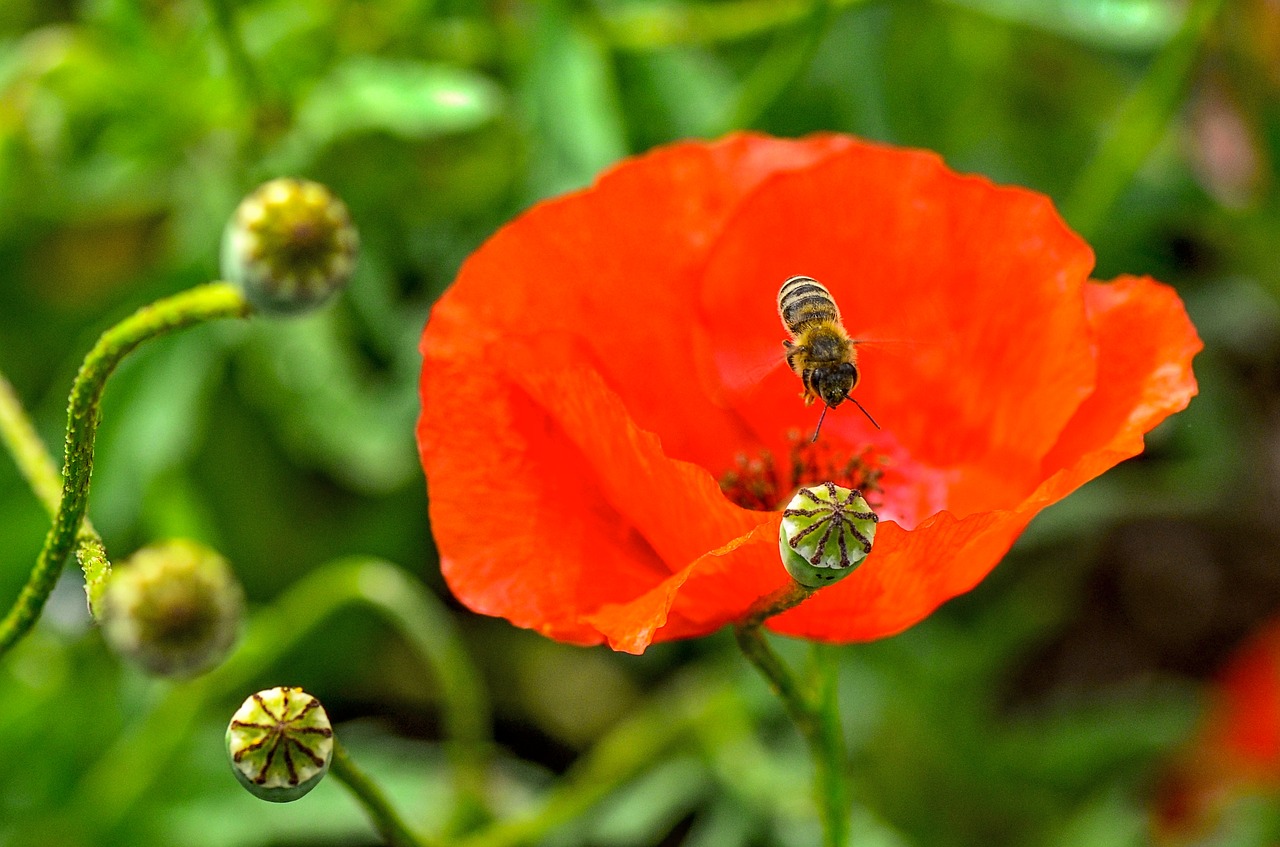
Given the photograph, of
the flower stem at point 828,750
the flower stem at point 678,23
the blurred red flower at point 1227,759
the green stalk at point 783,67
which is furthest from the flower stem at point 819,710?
the blurred red flower at point 1227,759

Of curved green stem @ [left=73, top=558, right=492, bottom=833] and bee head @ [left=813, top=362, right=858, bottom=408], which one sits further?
curved green stem @ [left=73, top=558, right=492, bottom=833]

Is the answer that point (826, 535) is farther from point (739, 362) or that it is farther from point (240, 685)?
point (240, 685)

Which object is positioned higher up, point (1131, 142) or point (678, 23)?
point (678, 23)

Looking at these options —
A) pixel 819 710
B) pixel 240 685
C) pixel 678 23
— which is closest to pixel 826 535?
pixel 819 710

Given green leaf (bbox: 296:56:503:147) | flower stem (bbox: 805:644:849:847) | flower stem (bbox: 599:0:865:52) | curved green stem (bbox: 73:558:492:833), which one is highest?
flower stem (bbox: 599:0:865:52)

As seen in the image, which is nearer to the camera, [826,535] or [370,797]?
[826,535]

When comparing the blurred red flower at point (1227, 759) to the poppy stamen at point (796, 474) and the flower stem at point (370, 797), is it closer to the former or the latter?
the poppy stamen at point (796, 474)

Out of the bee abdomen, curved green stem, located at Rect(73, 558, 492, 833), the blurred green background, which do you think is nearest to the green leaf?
the blurred green background

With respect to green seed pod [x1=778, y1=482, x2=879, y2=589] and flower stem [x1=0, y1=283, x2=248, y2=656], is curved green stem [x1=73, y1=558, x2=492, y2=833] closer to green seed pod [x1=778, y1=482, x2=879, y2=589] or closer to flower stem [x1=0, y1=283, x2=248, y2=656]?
flower stem [x1=0, y1=283, x2=248, y2=656]
